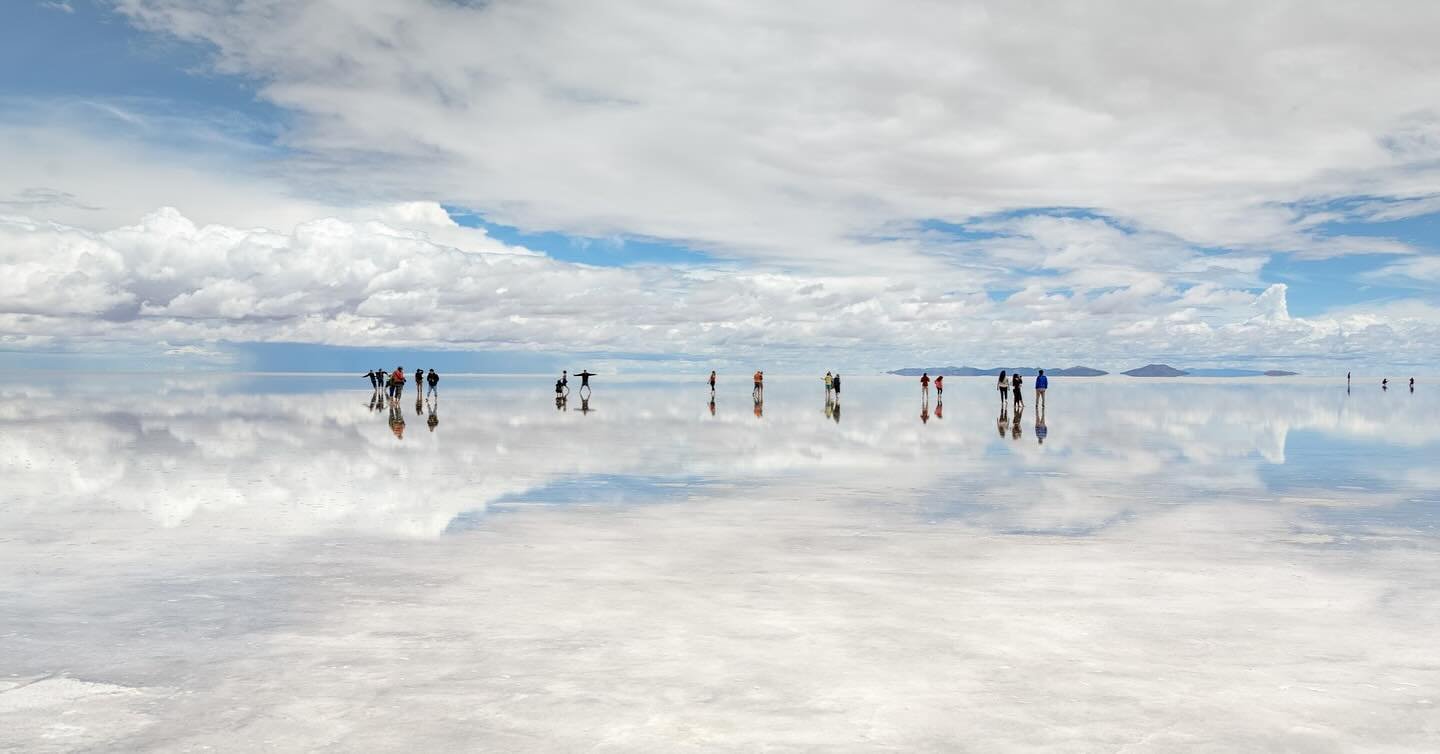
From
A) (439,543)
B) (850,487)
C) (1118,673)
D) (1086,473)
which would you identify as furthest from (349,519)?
(1086,473)

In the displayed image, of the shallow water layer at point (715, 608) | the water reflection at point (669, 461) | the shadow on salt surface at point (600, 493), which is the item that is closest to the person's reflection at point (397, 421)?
the water reflection at point (669, 461)

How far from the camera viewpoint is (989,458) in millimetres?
25797

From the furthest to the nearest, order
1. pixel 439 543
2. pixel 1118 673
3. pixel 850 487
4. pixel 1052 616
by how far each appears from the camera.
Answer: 1. pixel 850 487
2. pixel 439 543
3. pixel 1052 616
4. pixel 1118 673

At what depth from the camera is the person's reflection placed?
1325 inches

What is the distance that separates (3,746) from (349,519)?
9176 millimetres

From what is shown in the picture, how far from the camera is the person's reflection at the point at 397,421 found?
33.7 m

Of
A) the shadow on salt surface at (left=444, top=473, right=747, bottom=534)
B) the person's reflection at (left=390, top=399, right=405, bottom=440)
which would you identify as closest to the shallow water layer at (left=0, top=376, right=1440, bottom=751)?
the shadow on salt surface at (left=444, top=473, right=747, bottom=534)

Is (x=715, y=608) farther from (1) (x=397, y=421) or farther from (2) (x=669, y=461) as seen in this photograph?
(1) (x=397, y=421)

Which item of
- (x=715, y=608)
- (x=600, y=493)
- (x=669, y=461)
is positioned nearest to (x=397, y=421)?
(x=669, y=461)

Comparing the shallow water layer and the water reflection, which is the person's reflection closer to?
the water reflection

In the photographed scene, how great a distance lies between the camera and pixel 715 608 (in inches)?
380

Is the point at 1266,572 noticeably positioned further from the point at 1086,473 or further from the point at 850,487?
the point at 1086,473

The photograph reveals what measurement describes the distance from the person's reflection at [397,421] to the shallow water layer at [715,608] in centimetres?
1106

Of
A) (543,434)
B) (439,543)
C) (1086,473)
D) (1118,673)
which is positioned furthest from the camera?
(543,434)
